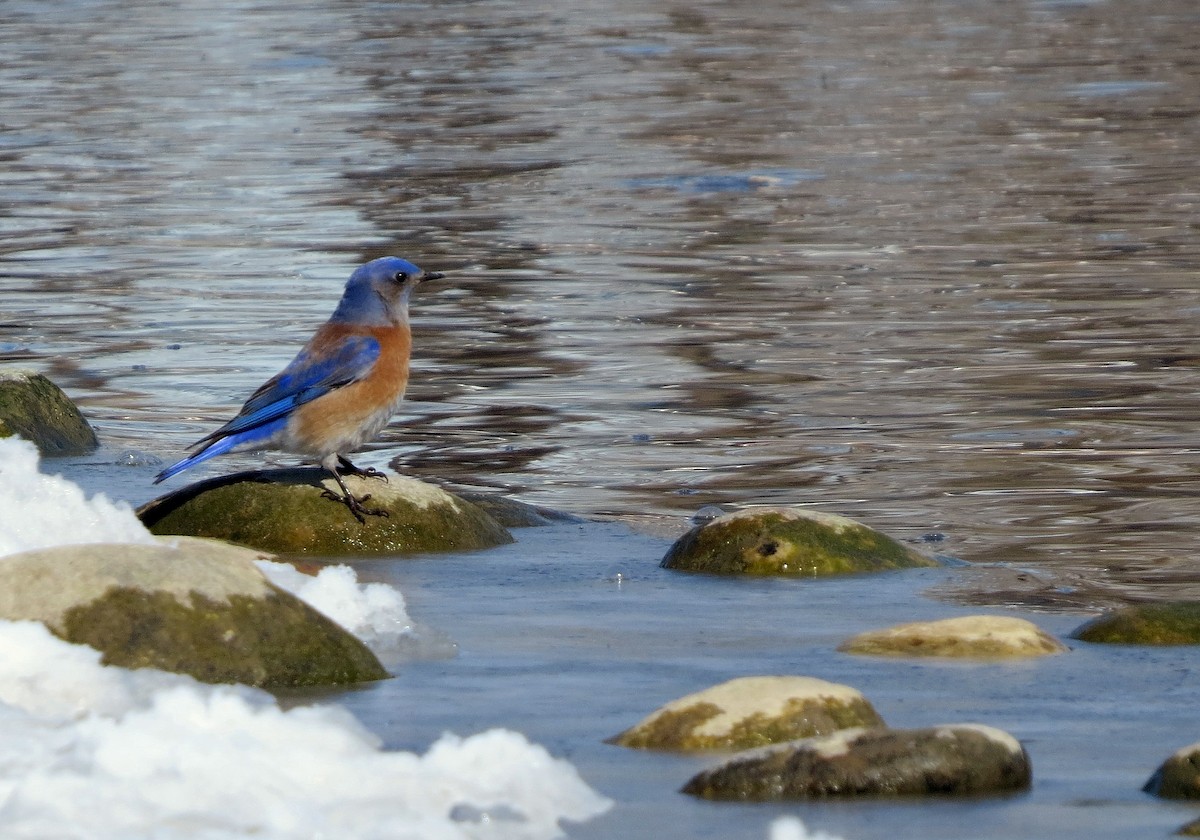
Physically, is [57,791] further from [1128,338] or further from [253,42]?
[253,42]

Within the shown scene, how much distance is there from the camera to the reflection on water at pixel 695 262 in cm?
910

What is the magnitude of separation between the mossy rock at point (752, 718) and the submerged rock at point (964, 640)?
85 cm

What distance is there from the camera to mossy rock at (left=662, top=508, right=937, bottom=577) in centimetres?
698

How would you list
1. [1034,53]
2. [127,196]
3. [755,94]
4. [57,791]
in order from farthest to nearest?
[1034,53] → [755,94] → [127,196] → [57,791]

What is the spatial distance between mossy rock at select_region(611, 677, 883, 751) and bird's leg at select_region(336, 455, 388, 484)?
2870 millimetres

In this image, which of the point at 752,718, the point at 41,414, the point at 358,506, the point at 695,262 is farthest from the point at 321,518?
the point at 695,262

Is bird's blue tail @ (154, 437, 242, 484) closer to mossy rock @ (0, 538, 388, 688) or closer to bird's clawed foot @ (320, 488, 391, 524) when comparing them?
bird's clawed foot @ (320, 488, 391, 524)

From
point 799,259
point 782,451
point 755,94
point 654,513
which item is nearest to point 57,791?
point 654,513

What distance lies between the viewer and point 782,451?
9430 mm

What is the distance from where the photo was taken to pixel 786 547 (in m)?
7.00

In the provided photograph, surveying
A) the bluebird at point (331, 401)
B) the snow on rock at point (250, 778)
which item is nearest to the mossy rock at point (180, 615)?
the snow on rock at point (250, 778)

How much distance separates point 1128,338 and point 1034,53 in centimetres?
1668

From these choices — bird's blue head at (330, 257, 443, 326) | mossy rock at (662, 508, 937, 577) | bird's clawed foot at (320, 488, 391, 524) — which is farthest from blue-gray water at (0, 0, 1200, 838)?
bird's blue head at (330, 257, 443, 326)

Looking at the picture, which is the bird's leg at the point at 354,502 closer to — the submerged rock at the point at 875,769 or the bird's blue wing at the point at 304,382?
the bird's blue wing at the point at 304,382
